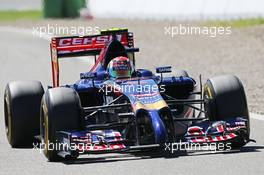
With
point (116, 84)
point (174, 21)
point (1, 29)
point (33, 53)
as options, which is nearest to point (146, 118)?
point (116, 84)

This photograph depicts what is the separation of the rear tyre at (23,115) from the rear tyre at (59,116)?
1.00m

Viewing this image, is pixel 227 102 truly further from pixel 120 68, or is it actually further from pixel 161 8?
pixel 161 8

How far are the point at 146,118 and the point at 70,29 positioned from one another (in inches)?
1056

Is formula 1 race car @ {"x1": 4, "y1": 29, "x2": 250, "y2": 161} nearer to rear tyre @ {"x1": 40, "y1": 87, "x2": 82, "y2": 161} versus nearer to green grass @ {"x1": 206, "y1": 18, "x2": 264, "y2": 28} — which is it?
rear tyre @ {"x1": 40, "y1": 87, "x2": 82, "y2": 161}

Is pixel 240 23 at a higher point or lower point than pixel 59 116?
higher

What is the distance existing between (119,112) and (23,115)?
42.2 inches

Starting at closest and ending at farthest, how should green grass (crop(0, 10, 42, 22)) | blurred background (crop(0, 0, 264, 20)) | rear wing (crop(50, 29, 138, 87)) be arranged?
A: rear wing (crop(50, 29, 138, 87)) < blurred background (crop(0, 0, 264, 20)) < green grass (crop(0, 10, 42, 22))

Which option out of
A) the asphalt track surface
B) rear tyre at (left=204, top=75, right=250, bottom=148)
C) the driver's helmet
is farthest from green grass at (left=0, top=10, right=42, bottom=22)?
rear tyre at (left=204, top=75, right=250, bottom=148)

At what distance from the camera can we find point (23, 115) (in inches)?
433

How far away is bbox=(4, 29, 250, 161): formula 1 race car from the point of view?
9797 millimetres

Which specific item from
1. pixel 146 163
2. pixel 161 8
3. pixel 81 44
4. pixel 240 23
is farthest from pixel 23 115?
pixel 161 8

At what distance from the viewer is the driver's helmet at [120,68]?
11133 millimetres

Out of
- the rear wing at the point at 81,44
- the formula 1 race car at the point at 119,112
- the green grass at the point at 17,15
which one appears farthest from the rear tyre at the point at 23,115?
the green grass at the point at 17,15

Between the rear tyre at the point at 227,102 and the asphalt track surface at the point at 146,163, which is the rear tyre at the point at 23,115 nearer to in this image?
the asphalt track surface at the point at 146,163
